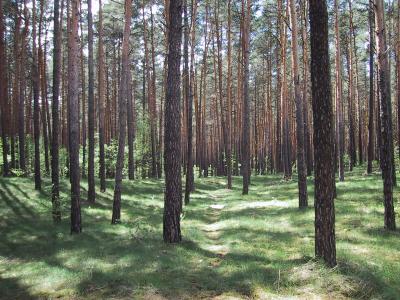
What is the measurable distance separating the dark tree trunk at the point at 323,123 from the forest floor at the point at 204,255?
0.74m

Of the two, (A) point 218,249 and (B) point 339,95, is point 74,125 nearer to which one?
(A) point 218,249

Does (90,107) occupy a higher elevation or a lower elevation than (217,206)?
higher

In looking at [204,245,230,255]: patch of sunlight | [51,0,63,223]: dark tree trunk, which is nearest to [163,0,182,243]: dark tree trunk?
[204,245,230,255]: patch of sunlight

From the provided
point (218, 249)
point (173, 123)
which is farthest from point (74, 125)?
point (218, 249)

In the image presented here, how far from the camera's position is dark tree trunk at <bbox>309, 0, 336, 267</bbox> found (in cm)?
658

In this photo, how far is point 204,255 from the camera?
8562 mm

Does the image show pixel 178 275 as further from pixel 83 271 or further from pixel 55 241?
pixel 55 241

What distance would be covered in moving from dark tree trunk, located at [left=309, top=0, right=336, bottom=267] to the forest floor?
29.1 inches

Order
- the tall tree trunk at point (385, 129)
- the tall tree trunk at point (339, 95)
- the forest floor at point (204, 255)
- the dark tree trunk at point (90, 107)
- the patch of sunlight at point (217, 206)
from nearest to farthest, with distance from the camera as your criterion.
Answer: the forest floor at point (204, 255) → the tall tree trunk at point (385, 129) → the dark tree trunk at point (90, 107) → the patch of sunlight at point (217, 206) → the tall tree trunk at point (339, 95)

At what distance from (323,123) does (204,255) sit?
3889 millimetres

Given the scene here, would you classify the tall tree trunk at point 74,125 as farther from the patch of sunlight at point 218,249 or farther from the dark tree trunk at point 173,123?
the patch of sunlight at point 218,249

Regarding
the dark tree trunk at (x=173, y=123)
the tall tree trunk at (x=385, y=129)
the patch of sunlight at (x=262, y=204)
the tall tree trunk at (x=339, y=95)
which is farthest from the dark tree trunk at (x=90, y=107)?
the tall tree trunk at (x=385, y=129)

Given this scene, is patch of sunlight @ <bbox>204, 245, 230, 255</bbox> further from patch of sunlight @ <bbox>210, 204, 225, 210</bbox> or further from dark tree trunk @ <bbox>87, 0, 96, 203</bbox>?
dark tree trunk @ <bbox>87, 0, 96, 203</bbox>

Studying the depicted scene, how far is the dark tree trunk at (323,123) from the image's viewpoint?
6.58 metres
